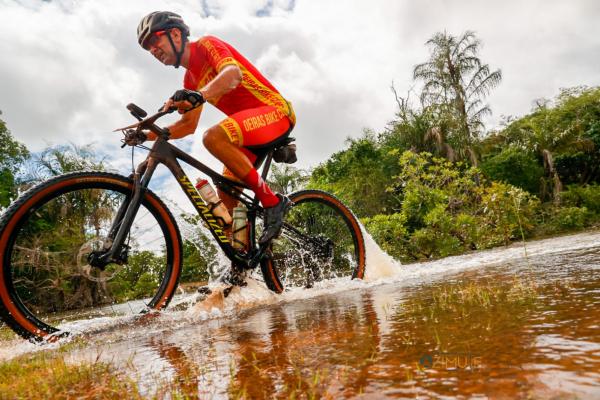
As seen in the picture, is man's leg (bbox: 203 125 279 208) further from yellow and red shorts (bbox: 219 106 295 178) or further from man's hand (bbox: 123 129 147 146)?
man's hand (bbox: 123 129 147 146)

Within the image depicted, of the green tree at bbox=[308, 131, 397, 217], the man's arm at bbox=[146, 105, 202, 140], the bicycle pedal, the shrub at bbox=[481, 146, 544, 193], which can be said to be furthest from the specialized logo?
the shrub at bbox=[481, 146, 544, 193]

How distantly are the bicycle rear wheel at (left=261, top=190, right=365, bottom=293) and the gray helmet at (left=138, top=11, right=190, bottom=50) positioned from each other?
1.85 meters

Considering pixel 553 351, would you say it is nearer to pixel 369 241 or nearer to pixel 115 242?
pixel 115 242

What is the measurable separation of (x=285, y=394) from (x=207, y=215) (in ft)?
8.16

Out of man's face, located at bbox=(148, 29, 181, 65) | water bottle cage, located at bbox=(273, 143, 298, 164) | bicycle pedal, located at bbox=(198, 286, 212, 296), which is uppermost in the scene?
man's face, located at bbox=(148, 29, 181, 65)

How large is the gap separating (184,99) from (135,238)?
108 cm

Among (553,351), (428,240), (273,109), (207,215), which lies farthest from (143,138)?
(428,240)

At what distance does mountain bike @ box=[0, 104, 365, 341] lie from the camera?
2529 millimetres

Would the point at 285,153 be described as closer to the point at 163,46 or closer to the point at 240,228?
the point at 240,228

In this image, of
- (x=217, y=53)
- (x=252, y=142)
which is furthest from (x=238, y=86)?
(x=252, y=142)

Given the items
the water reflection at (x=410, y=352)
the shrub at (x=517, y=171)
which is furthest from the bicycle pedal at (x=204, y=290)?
the shrub at (x=517, y=171)

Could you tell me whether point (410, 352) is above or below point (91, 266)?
below

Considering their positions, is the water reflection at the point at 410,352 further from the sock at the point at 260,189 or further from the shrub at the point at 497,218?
the shrub at the point at 497,218

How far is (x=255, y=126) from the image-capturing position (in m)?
3.49
